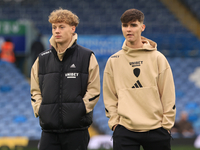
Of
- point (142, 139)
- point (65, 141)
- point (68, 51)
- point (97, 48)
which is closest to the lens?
point (142, 139)

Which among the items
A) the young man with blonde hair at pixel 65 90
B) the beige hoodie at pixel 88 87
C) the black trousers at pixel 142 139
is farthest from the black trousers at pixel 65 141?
the black trousers at pixel 142 139

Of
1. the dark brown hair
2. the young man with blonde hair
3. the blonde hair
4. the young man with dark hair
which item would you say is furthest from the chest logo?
the dark brown hair

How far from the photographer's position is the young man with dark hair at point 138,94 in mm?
3152

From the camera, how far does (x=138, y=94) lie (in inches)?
126

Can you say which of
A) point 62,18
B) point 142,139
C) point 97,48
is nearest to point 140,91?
point 142,139

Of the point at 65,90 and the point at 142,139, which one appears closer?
the point at 142,139

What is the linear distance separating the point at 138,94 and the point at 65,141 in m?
0.81

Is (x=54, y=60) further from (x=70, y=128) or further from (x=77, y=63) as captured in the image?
(x=70, y=128)

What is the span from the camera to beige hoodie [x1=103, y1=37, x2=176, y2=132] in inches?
124

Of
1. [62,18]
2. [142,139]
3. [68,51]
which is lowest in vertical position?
[142,139]

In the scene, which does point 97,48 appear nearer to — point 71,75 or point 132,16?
point 71,75

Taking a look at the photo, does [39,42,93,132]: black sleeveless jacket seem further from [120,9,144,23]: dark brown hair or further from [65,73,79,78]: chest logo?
[120,9,144,23]: dark brown hair

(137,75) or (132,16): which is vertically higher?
(132,16)

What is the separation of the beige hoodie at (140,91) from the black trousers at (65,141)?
0.34m
